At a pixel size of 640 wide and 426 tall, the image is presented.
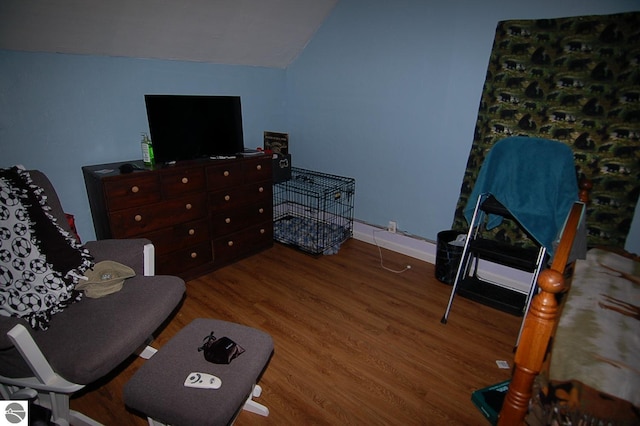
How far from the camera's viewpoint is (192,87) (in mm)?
2941

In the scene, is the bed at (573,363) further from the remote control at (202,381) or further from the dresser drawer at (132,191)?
the dresser drawer at (132,191)

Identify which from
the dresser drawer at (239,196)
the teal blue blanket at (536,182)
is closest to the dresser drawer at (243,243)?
the dresser drawer at (239,196)

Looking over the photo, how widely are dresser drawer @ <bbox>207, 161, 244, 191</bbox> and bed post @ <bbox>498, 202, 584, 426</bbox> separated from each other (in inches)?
90.9

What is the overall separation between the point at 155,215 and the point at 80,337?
1.10 metres

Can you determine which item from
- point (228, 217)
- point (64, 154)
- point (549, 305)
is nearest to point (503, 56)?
point (549, 305)

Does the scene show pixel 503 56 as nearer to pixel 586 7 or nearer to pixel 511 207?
pixel 586 7

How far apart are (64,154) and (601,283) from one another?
3.42m

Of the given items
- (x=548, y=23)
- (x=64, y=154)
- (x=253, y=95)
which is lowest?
(x=64, y=154)

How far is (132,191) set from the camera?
2.23m

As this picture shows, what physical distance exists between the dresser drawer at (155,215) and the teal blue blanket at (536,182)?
84.0 inches

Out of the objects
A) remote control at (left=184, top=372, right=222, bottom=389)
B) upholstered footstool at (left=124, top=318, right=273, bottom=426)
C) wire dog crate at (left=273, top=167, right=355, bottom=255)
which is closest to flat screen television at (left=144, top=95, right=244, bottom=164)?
wire dog crate at (left=273, top=167, right=355, bottom=255)

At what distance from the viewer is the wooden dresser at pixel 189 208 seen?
2213mm

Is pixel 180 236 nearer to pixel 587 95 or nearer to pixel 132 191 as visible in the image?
pixel 132 191

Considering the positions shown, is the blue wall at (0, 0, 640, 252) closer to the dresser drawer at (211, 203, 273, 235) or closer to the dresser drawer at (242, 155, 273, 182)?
the dresser drawer at (242, 155, 273, 182)
